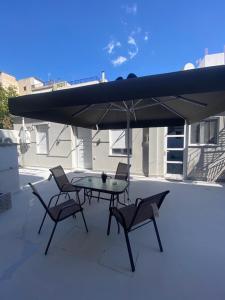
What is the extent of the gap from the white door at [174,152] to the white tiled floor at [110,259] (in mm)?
2952

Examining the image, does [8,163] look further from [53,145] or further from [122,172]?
[53,145]

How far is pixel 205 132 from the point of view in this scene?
593 cm

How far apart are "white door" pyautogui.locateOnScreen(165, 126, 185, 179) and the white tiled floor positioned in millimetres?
2952

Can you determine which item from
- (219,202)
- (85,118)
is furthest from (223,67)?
(219,202)

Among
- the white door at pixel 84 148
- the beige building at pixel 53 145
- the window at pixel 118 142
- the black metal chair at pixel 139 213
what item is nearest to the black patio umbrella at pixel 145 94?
the black metal chair at pixel 139 213

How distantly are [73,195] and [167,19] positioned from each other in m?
6.24

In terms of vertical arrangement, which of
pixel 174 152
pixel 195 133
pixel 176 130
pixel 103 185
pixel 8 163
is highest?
pixel 176 130

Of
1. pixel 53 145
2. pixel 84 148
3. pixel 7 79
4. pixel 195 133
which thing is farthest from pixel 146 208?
pixel 7 79

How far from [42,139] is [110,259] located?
8.28 meters

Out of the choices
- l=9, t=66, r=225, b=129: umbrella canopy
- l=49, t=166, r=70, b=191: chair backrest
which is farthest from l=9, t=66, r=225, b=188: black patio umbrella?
l=49, t=166, r=70, b=191: chair backrest

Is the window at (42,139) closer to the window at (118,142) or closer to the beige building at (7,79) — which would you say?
the window at (118,142)

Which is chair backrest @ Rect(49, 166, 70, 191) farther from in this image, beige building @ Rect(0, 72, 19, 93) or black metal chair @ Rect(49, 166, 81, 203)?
beige building @ Rect(0, 72, 19, 93)

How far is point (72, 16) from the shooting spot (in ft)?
19.7

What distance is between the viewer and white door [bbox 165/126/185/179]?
633cm
